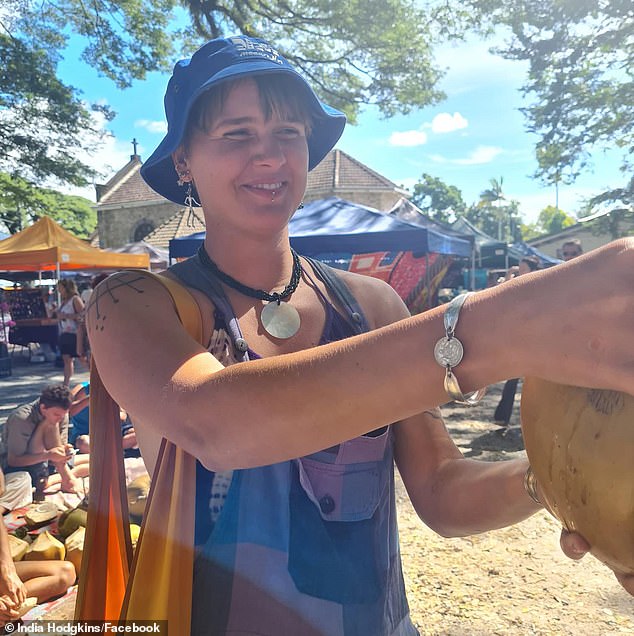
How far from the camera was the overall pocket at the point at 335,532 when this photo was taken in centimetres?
96

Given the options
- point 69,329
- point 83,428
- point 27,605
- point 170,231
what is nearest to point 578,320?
point 27,605

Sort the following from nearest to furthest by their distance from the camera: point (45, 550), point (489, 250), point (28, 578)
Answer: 1. point (28, 578)
2. point (45, 550)
3. point (489, 250)

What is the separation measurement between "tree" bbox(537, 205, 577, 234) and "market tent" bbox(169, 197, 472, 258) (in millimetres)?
57365

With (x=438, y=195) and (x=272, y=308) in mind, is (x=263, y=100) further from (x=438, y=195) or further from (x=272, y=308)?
(x=438, y=195)

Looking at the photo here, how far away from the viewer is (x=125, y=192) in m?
32.8

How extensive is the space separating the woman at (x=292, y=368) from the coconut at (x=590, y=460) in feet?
0.18

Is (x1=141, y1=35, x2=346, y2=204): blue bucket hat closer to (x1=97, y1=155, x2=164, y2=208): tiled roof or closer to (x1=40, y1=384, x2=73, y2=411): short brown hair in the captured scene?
(x1=40, y1=384, x2=73, y2=411): short brown hair

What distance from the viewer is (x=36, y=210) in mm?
14266

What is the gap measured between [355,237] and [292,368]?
6.19 metres

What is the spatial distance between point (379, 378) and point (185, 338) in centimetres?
33

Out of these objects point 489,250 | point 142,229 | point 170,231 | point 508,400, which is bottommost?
point 508,400

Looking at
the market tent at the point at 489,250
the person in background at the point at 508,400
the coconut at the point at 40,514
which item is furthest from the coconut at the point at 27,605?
the market tent at the point at 489,250

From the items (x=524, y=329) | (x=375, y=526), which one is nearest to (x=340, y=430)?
(x=524, y=329)

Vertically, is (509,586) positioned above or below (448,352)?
below
